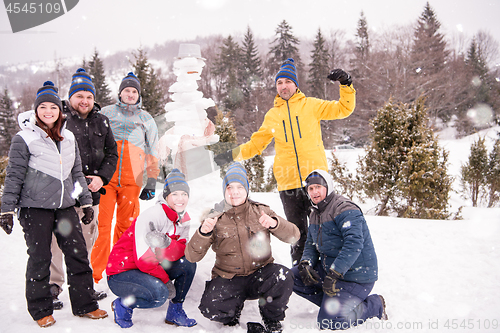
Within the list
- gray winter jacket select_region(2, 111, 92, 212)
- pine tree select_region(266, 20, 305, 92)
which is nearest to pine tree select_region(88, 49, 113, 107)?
pine tree select_region(266, 20, 305, 92)

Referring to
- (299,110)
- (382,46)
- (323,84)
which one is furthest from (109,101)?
(299,110)

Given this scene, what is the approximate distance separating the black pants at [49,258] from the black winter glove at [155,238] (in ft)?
1.86

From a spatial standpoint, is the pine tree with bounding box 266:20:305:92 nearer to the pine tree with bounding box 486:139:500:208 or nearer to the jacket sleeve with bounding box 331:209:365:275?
the pine tree with bounding box 486:139:500:208

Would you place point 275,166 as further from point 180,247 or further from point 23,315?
point 23,315

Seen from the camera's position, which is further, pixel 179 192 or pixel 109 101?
pixel 109 101

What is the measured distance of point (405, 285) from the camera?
10.7 ft

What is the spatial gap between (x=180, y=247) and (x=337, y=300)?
142cm

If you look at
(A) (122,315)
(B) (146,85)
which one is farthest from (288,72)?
(B) (146,85)

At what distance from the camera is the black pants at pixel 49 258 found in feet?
7.21

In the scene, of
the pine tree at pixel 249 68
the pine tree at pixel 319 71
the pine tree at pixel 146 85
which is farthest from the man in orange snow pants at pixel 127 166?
the pine tree at pixel 249 68

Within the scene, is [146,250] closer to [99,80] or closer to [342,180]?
[342,180]

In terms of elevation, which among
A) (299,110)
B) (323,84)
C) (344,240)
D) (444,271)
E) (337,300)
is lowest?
(444,271)

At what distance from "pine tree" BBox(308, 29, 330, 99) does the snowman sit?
24.3 meters

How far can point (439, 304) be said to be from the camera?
2871mm
